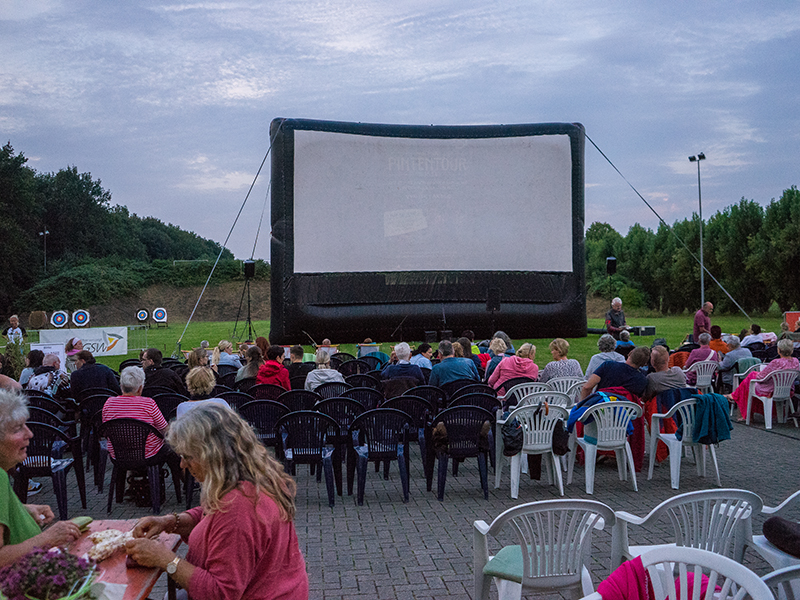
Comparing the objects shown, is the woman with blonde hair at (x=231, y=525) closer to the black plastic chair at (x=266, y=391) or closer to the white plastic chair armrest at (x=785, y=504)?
the white plastic chair armrest at (x=785, y=504)

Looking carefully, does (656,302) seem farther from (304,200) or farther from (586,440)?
(586,440)

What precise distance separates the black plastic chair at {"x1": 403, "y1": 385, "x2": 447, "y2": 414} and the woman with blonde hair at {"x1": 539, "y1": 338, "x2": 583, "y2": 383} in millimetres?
1264

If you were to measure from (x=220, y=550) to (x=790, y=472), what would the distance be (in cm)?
566

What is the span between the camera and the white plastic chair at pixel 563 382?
21.6ft

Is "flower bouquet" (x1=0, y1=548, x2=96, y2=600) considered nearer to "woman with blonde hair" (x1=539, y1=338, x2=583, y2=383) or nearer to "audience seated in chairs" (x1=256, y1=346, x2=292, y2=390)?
"audience seated in chairs" (x1=256, y1=346, x2=292, y2=390)

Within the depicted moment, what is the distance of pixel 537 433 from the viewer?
16.7ft

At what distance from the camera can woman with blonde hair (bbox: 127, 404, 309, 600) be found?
1.76 metres

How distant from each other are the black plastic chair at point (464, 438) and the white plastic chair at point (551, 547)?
223 cm

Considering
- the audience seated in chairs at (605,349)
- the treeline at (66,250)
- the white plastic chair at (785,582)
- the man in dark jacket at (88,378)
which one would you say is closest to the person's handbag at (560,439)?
the audience seated in chairs at (605,349)

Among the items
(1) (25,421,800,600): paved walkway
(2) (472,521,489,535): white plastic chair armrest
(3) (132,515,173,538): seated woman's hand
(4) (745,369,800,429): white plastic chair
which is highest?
(3) (132,515,173,538): seated woman's hand

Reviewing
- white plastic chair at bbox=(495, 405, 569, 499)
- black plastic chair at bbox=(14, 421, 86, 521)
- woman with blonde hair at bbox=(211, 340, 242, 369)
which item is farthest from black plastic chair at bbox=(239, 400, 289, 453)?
woman with blonde hair at bbox=(211, 340, 242, 369)

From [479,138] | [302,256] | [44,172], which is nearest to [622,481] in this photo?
[302,256]

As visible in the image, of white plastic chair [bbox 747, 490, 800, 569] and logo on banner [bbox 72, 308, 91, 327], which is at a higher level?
logo on banner [bbox 72, 308, 91, 327]

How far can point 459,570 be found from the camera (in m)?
3.55
